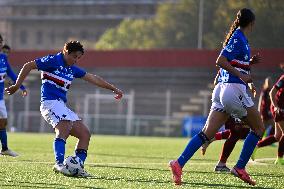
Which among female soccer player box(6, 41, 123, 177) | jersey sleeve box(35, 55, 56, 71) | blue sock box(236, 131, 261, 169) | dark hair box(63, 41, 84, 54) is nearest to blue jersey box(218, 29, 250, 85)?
blue sock box(236, 131, 261, 169)

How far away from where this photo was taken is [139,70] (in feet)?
164

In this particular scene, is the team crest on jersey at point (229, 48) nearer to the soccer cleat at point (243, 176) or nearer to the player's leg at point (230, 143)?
the soccer cleat at point (243, 176)

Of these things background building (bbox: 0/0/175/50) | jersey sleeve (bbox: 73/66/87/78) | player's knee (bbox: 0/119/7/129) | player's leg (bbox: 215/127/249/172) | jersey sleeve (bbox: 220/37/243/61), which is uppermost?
jersey sleeve (bbox: 220/37/243/61)

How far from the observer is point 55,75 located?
12.0 metres

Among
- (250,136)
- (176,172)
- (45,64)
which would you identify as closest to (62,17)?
(45,64)

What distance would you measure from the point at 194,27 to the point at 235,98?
56.2 m

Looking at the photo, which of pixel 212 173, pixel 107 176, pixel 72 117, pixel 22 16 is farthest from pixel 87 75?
pixel 22 16

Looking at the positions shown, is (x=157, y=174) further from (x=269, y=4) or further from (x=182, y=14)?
(x=182, y=14)

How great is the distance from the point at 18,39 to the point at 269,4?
69.7m

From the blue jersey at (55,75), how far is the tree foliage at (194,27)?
103ft

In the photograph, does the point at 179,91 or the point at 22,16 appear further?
the point at 22,16

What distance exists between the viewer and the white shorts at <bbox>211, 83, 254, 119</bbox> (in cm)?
1108

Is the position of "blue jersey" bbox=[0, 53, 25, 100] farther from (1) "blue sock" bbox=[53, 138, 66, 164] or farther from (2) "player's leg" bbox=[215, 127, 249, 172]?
(1) "blue sock" bbox=[53, 138, 66, 164]

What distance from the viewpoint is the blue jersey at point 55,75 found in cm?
1190
